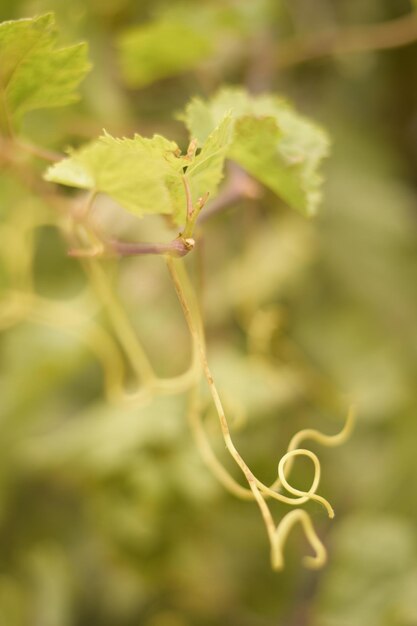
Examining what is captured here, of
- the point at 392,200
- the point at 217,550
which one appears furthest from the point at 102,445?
the point at 392,200

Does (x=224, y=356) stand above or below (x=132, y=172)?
below

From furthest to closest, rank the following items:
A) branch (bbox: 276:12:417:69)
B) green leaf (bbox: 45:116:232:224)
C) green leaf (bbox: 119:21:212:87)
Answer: branch (bbox: 276:12:417:69) → green leaf (bbox: 119:21:212:87) → green leaf (bbox: 45:116:232:224)

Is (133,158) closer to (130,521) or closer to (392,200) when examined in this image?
(130,521)

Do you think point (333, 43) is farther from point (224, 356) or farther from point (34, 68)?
point (34, 68)

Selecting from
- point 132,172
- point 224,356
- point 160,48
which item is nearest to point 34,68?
point 132,172

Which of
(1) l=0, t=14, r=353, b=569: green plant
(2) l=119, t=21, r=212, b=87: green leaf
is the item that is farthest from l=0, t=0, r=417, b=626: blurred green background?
(1) l=0, t=14, r=353, b=569: green plant

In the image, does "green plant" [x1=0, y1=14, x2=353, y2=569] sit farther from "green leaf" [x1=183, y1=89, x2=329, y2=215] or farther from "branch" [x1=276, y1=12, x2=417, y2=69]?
"branch" [x1=276, y1=12, x2=417, y2=69]

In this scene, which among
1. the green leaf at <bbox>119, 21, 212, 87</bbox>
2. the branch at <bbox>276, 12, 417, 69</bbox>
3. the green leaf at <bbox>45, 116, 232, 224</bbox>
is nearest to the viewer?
the green leaf at <bbox>45, 116, 232, 224</bbox>
